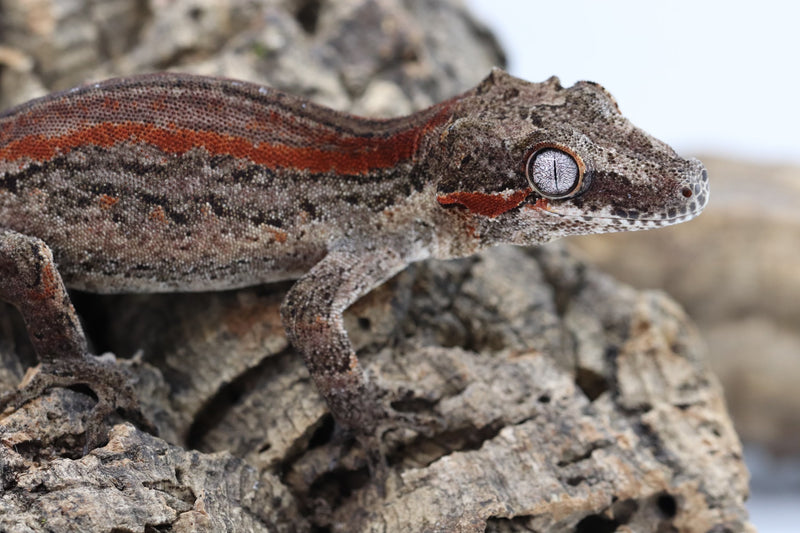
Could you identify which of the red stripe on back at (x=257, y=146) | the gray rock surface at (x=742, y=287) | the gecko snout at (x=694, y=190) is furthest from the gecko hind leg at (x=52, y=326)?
the gray rock surface at (x=742, y=287)

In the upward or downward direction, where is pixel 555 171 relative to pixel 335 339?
upward

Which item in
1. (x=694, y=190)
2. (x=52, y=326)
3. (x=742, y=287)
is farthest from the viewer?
(x=742, y=287)

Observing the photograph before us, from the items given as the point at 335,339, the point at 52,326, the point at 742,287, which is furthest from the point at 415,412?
the point at 742,287

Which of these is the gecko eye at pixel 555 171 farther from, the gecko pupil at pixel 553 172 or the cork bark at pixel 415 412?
the cork bark at pixel 415 412

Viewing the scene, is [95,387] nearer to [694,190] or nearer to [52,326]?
[52,326]

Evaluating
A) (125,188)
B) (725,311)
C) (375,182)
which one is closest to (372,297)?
(375,182)

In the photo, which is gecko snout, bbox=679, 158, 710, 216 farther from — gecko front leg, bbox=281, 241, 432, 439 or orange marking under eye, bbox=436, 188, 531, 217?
gecko front leg, bbox=281, 241, 432, 439
